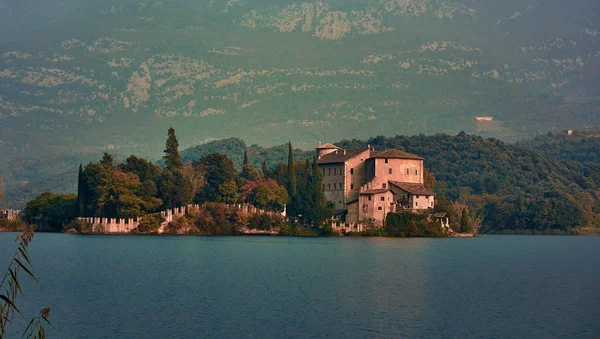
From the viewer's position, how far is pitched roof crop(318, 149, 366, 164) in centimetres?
10688

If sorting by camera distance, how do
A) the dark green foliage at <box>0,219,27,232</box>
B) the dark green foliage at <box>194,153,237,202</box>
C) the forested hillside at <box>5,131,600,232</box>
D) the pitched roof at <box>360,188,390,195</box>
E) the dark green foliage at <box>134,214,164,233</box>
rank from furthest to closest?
the forested hillside at <box>5,131,600,232</box> < the dark green foliage at <box>0,219,27,232</box> < the dark green foliage at <box>194,153,237,202</box> < the dark green foliage at <box>134,214,164,233</box> < the pitched roof at <box>360,188,390,195</box>

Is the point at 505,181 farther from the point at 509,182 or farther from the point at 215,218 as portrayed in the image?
the point at 215,218

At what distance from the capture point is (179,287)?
152ft

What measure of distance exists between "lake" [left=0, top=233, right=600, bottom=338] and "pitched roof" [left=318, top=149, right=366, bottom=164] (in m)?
32.0

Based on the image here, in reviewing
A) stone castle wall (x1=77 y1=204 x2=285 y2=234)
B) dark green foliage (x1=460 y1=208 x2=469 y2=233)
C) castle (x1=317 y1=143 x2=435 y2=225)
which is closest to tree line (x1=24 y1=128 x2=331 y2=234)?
stone castle wall (x1=77 y1=204 x2=285 y2=234)

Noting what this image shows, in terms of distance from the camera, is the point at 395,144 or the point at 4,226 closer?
the point at 4,226

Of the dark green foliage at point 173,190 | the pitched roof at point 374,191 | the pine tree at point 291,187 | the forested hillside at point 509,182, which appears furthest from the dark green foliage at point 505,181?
the dark green foliage at point 173,190

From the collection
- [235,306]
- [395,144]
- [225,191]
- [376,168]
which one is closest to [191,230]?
[225,191]

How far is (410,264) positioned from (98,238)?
42.0 meters

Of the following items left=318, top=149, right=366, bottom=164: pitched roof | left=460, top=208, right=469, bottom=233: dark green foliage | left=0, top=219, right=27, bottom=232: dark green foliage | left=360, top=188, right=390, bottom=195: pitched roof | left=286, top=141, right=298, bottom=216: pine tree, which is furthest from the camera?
left=0, top=219, right=27, bottom=232: dark green foliage

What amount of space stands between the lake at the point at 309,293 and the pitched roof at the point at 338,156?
105ft

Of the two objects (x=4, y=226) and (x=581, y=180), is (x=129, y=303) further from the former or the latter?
(x=581, y=180)

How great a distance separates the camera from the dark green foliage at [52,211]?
10975cm

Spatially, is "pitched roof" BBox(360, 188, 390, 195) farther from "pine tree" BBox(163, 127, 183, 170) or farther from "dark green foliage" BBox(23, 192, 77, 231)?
"dark green foliage" BBox(23, 192, 77, 231)
